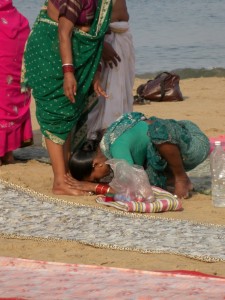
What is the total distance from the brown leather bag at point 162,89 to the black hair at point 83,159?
4716 millimetres

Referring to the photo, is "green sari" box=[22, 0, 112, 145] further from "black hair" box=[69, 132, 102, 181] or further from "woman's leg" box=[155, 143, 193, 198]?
"woman's leg" box=[155, 143, 193, 198]

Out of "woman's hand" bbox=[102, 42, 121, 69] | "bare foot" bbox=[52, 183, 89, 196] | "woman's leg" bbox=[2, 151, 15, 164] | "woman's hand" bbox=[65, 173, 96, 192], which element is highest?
"woman's hand" bbox=[102, 42, 121, 69]

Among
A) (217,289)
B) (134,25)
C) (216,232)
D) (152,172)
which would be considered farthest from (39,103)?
(134,25)

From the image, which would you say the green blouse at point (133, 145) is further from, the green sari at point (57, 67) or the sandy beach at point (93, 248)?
the green sari at point (57, 67)

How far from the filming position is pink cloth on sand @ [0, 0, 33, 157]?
24.1 feet

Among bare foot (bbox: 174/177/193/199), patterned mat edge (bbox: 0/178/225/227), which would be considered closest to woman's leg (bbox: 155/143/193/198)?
bare foot (bbox: 174/177/193/199)

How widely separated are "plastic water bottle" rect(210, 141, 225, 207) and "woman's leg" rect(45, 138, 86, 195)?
0.91 metres

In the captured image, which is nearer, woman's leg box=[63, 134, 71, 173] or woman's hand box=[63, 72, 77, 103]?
woman's hand box=[63, 72, 77, 103]

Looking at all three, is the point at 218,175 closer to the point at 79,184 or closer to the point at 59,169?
the point at 79,184

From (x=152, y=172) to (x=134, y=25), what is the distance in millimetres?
14250

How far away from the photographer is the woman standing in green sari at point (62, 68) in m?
6.21

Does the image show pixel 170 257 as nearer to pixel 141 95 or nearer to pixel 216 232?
pixel 216 232

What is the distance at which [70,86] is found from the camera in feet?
20.2

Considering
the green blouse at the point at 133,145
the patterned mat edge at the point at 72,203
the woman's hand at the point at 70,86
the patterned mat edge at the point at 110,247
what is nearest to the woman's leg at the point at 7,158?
the patterned mat edge at the point at 72,203
